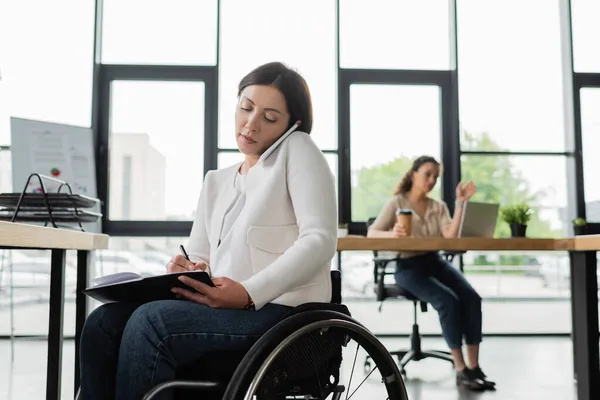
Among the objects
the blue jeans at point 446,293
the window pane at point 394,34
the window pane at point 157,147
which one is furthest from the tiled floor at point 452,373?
the window pane at point 394,34

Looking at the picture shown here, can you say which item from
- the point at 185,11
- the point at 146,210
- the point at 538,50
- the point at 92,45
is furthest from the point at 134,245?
the point at 538,50

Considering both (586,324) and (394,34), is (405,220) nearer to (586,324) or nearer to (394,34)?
(586,324)

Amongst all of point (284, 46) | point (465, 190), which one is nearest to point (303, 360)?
point (465, 190)

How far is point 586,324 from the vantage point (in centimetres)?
217

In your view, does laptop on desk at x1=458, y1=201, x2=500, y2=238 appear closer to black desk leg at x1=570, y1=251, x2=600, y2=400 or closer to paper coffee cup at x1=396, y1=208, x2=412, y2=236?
paper coffee cup at x1=396, y1=208, x2=412, y2=236

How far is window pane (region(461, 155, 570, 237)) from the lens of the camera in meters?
4.93

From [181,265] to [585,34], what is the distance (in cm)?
472

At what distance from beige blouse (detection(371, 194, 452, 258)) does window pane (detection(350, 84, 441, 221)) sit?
1.18 m

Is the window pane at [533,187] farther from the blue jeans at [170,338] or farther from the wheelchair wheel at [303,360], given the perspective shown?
the blue jeans at [170,338]

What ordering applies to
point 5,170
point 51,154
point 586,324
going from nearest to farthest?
1. point 586,324
2. point 51,154
3. point 5,170

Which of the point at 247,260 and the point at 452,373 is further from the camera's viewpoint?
the point at 452,373

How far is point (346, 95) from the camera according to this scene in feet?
15.9

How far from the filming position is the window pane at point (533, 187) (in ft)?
16.2

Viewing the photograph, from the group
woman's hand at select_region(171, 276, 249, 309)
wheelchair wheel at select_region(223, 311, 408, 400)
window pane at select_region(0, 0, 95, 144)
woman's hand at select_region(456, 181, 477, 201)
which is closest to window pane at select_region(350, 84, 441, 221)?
woman's hand at select_region(456, 181, 477, 201)
